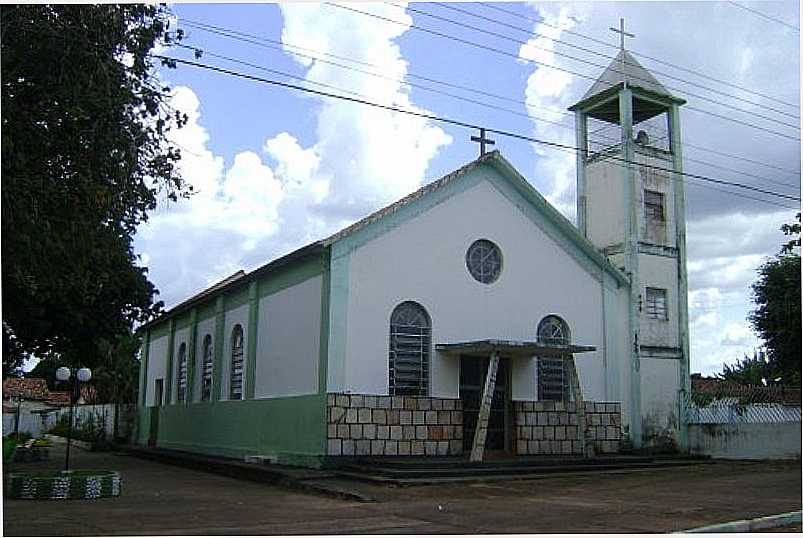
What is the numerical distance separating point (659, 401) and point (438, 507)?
12102 millimetres

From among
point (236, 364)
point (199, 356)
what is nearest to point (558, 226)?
point (236, 364)

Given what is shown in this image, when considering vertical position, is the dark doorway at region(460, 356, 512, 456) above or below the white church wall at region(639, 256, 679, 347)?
below

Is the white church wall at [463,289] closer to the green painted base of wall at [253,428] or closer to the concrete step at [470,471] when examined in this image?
the green painted base of wall at [253,428]

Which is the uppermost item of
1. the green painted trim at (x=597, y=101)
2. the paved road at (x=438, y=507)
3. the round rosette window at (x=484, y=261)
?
the green painted trim at (x=597, y=101)

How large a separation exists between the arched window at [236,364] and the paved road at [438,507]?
5.34 meters

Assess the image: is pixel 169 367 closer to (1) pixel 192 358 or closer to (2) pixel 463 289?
(1) pixel 192 358

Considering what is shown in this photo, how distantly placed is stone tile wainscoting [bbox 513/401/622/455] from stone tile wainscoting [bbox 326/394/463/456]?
68.5 inches

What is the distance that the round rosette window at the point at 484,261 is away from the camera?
20828 mm

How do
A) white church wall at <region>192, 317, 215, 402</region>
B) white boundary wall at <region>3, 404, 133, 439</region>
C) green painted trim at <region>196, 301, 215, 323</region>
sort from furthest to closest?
white boundary wall at <region>3, 404, 133, 439</region>, white church wall at <region>192, 317, 215, 402</region>, green painted trim at <region>196, 301, 215, 323</region>

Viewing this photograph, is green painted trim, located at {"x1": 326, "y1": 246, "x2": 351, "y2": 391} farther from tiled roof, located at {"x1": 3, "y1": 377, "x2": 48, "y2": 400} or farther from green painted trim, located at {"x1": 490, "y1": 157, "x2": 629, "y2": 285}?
tiled roof, located at {"x1": 3, "y1": 377, "x2": 48, "y2": 400}

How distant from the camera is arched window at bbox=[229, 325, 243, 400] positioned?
23620 millimetres

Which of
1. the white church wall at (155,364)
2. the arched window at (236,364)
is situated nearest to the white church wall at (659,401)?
the arched window at (236,364)

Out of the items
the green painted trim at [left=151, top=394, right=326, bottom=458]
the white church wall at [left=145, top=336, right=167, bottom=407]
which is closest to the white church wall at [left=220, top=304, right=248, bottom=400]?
the green painted trim at [left=151, top=394, right=326, bottom=458]

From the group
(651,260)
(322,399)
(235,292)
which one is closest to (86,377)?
(322,399)
